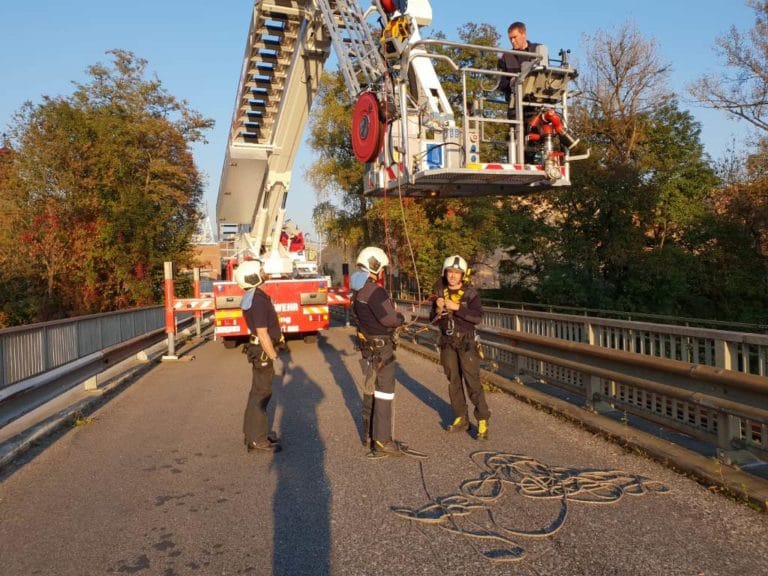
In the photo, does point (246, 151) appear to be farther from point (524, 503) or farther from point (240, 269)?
point (524, 503)

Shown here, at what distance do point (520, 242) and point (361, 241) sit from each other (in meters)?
11.3

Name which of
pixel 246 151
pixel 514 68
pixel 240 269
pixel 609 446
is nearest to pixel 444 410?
pixel 609 446

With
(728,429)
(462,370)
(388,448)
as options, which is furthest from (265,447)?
(728,429)

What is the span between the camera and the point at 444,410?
790cm

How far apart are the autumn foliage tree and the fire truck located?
1089 cm

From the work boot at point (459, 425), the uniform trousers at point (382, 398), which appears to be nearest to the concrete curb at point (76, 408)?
the uniform trousers at point (382, 398)

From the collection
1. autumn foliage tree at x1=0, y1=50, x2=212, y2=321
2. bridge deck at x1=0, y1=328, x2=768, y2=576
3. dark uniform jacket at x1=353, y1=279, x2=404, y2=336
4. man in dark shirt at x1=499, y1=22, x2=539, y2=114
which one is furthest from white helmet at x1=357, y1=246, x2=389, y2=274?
autumn foliage tree at x1=0, y1=50, x2=212, y2=321

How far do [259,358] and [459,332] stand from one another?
6.56 ft

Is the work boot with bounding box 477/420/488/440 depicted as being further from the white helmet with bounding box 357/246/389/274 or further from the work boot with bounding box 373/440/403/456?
the white helmet with bounding box 357/246/389/274

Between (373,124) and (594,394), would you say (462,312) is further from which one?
(373,124)

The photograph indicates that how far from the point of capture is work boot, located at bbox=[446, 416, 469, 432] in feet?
22.0

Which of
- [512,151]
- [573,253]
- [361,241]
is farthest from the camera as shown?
[361,241]

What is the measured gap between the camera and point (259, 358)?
638cm

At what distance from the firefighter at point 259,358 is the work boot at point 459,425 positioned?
68.9 inches
